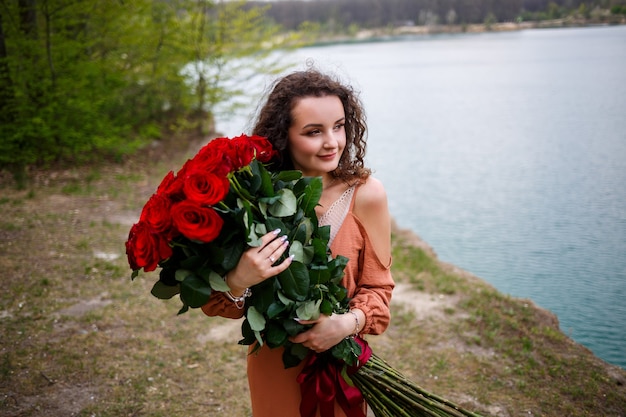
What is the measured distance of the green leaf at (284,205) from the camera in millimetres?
1463

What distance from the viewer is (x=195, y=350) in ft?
12.4

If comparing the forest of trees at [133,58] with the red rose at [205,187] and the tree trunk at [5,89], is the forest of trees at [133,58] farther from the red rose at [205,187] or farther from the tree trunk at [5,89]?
the red rose at [205,187]

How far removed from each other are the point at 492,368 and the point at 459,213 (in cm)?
388

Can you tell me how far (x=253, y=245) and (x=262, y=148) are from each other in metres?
0.44

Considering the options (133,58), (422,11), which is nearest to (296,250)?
(133,58)

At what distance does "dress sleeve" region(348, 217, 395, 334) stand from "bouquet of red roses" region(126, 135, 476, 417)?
0.07 meters

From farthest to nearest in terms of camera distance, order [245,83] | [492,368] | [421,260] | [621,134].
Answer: [245,83]
[621,134]
[421,260]
[492,368]

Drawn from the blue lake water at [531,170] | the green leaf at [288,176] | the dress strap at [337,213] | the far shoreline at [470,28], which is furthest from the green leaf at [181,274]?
the far shoreline at [470,28]

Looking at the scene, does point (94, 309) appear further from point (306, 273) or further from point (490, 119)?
point (490, 119)

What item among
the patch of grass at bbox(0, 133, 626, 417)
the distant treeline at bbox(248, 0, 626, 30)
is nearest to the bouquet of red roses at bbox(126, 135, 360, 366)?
the patch of grass at bbox(0, 133, 626, 417)

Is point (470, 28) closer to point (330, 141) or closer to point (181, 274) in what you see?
point (330, 141)

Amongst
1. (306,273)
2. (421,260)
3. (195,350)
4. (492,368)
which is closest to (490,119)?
(421,260)

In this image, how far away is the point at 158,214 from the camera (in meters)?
1.33

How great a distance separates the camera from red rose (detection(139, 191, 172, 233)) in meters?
1.31
